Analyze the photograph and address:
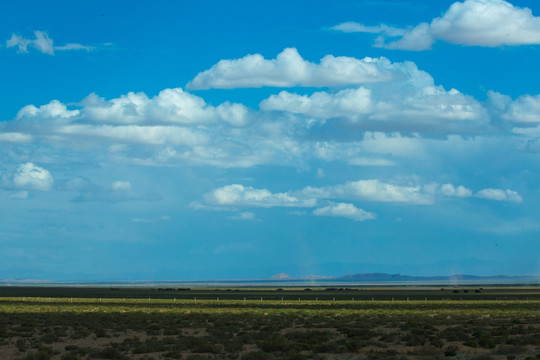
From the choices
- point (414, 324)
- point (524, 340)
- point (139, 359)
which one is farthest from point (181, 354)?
point (414, 324)

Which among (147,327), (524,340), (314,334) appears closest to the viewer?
(524,340)

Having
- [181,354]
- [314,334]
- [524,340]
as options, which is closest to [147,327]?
[314,334]

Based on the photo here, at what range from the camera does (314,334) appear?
4028 cm

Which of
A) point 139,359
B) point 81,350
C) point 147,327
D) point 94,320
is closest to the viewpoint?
point 139,359

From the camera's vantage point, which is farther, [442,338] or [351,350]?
[442,338]

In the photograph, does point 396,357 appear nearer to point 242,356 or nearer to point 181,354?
point 242,356

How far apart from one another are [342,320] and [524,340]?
767 inches

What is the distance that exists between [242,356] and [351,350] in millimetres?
5575

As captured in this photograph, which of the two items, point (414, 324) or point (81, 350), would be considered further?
point (414, 324)

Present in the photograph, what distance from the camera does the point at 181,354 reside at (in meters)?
31.4

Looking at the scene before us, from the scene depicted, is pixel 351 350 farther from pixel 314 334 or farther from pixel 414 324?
pixel 414 324

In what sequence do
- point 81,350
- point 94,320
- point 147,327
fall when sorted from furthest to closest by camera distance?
Result: point 94,320
point 147,327
point 81,350

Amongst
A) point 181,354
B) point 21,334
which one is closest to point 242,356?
point 181,354

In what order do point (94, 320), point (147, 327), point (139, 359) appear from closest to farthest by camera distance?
1. point (139, 359)
2. point (147, 327)
3. point (94, 320)
